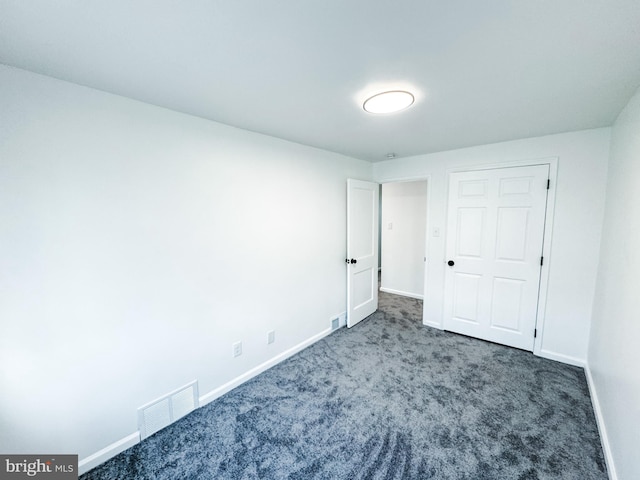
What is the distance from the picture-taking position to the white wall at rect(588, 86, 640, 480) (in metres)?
1.30

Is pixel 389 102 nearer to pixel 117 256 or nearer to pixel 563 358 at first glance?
pixel 117 256

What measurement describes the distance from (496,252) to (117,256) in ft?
11.5

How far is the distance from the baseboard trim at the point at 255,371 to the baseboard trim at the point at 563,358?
7.60 ft

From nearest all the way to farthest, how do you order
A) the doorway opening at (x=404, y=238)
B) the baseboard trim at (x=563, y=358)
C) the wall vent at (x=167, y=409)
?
1. the wall vent at (x=167, y=409)
2. the baseboard trim at (x=563, y=358)
3. the doorway opening at (x=404, y=238)

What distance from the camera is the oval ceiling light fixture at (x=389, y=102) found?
1.57 meters

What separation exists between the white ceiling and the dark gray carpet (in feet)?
7.34

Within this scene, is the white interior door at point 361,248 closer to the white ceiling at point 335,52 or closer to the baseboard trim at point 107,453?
the white ceiling at point 335,52

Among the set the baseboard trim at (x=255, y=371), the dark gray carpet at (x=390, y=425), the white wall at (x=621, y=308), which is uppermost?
the white wall at (x=621, y=308)

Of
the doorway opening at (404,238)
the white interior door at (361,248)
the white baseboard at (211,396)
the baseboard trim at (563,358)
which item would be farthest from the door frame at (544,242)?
the white baseboard at (211,396)

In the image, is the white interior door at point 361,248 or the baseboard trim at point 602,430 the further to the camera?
the white interior door at point 361,248

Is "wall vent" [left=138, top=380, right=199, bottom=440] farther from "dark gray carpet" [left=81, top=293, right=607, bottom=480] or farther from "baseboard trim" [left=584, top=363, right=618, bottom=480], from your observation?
"baseboard trim" [left=584, top=363, right=618, bottom=480]
